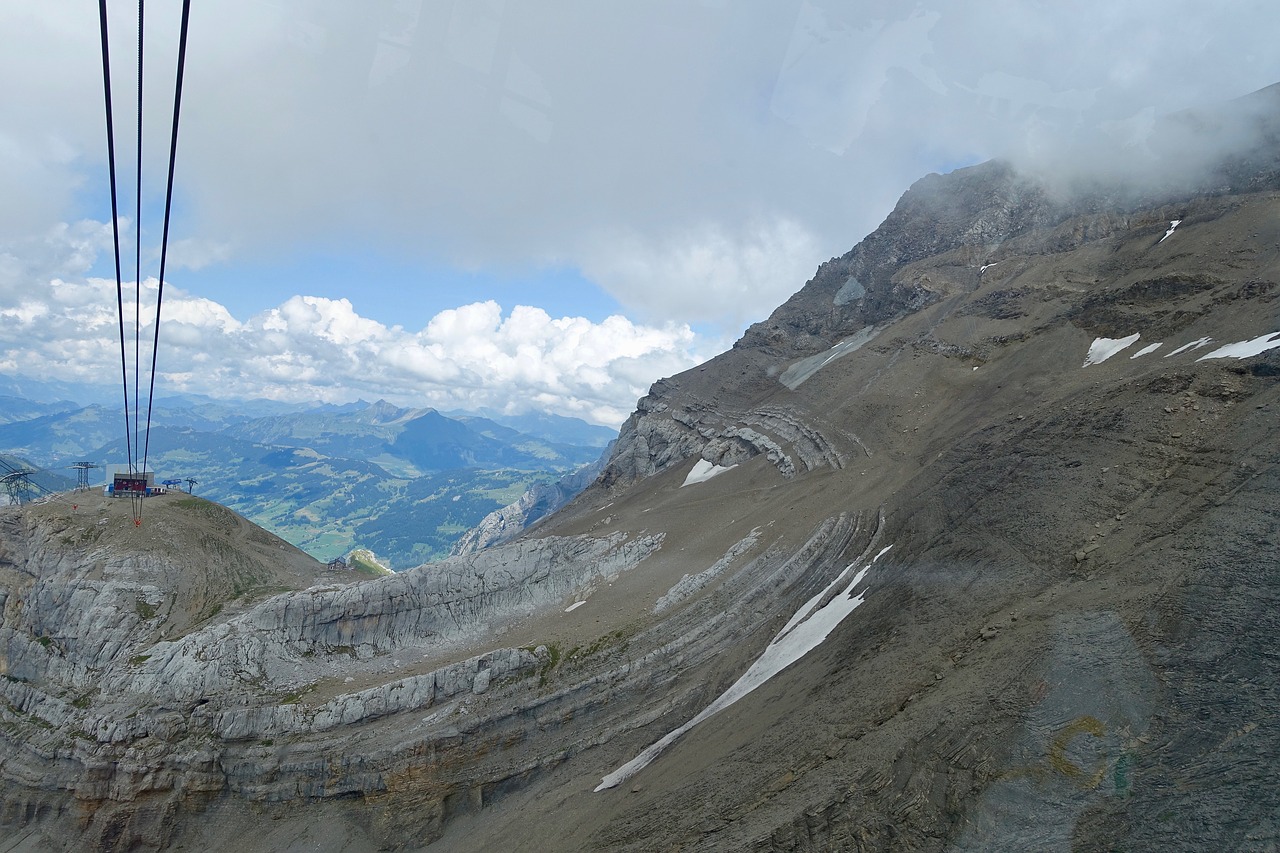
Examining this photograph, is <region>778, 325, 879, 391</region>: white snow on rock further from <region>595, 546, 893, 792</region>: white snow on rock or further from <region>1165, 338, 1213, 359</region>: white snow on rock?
<region>595, 546, 893, 792</region>: white snow on rock

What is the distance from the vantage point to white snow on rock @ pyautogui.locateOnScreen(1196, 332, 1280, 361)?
2408 centimetres

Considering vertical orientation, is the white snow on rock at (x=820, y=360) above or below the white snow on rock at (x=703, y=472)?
above

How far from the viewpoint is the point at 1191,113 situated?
64938 millimetres

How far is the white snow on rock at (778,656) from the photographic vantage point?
21500mm

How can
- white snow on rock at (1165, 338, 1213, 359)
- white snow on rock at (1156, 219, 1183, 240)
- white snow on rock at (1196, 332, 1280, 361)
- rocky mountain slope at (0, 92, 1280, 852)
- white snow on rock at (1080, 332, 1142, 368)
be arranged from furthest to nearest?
white snow on rock at (1156, 219, 1183, 240) < white snow on rock at (1080, 332, 1142, 368) < white snow on rock at (1165, 338, 1213, 359) < white snow on rock at (1196, 332, 1280, 361) < rocky mountain slope at (0, 92, 1280, 852)

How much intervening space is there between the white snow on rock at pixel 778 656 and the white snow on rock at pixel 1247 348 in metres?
17.2

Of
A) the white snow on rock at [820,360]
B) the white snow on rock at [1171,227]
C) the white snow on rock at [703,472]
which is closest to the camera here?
the white snow on rock at [1171,227]

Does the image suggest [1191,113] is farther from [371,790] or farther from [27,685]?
[27,685]

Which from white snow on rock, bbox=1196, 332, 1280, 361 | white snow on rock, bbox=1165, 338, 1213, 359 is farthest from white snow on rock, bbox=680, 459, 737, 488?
white snow on rock, bbox=1196, 332, 1280, 361

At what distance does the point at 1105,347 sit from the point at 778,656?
32.3 metres

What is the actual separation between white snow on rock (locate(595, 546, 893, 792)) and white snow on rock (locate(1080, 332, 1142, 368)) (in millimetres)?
25730

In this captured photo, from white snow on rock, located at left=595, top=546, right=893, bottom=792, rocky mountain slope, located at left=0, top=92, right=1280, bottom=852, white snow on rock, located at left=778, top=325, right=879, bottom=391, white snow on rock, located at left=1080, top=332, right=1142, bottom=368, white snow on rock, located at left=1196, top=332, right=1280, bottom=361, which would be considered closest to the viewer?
rocky mountain slope, located at left=0, top=92, right=1280, bottom=852

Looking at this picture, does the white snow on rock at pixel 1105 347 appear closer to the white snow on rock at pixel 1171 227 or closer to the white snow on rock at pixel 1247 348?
the white snow on rock at pixel 1247 348

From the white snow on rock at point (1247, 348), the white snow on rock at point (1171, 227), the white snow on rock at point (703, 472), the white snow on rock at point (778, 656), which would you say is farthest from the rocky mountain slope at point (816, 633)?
the white snow on rock at point (1171, 227)
